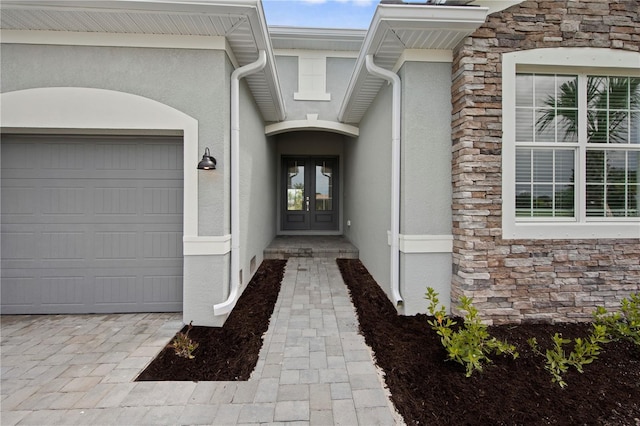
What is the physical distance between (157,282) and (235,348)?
1.46 meters

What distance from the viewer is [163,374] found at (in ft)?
7.89

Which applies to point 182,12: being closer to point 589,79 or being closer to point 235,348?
point 235,348

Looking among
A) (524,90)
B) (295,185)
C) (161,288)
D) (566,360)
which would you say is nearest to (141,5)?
(161,288)

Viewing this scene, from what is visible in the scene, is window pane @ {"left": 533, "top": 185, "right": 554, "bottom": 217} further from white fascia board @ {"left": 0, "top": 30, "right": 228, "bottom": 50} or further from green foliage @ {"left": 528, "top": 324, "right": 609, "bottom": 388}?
white fascia board @ {"left": 0, "top": 30, "right": 228, "bottom": 50}

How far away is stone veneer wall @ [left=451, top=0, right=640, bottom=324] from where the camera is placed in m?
3.26

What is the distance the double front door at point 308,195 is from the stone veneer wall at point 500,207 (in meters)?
5.91

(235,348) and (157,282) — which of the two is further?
(157,282)

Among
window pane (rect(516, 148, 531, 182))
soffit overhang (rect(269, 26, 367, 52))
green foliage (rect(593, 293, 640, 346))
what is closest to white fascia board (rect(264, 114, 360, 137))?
soffit overhang (rect(269, 26, 367, 52))

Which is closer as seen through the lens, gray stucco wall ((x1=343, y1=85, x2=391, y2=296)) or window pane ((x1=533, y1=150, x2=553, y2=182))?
window pane ((x1=533, y1=150, x2=553, y2=182))

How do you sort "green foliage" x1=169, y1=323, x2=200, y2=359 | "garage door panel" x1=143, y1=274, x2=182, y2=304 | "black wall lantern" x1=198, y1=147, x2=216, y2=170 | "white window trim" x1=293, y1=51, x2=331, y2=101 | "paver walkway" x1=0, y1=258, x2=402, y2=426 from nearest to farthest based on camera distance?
"paver walkway" x1=0, y1=258, x2=402, y2=426 → "green foliage" x1=169, y1=323, x2=200, y2=359 → "black wall lantern" x1=198, y1=147, x2=216, y2=170 → "garage door panel" x1=143, y1=274, x2=182, y2=304 → "white window trim" x1=293, y1=51, x2=331, y2=101

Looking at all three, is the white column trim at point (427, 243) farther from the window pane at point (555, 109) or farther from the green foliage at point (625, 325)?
the window pane at point (555, 109)

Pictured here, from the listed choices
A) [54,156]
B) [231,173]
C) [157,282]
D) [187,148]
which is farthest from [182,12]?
[157,282]

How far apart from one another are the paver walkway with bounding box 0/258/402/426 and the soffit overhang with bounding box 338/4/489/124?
3270 millimetres

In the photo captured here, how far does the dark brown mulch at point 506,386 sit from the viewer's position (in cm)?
199
